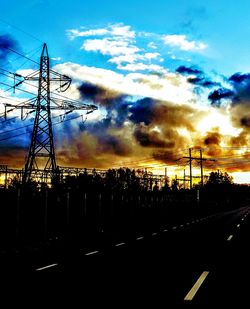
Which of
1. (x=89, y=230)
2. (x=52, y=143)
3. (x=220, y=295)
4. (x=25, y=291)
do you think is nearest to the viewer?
(x=220, y=295)

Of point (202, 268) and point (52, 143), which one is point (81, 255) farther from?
point (52, 143)

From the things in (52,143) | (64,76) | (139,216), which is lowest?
(139,216)

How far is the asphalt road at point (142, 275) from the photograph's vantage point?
245 inches

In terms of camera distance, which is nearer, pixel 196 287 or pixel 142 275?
pixel 196 287

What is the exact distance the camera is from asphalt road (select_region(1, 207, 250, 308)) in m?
6.23

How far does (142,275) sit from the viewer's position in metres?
8.31

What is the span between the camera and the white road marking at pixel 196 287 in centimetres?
630

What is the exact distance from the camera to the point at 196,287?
708 cm

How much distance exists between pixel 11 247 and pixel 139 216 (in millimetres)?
22966

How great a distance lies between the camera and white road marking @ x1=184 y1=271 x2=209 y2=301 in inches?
248

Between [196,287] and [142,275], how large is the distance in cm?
152

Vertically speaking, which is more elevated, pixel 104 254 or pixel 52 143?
pixel 52 143

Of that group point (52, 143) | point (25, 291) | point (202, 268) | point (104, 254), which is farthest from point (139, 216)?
point (25, 291)

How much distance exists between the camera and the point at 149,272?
28.5ft
